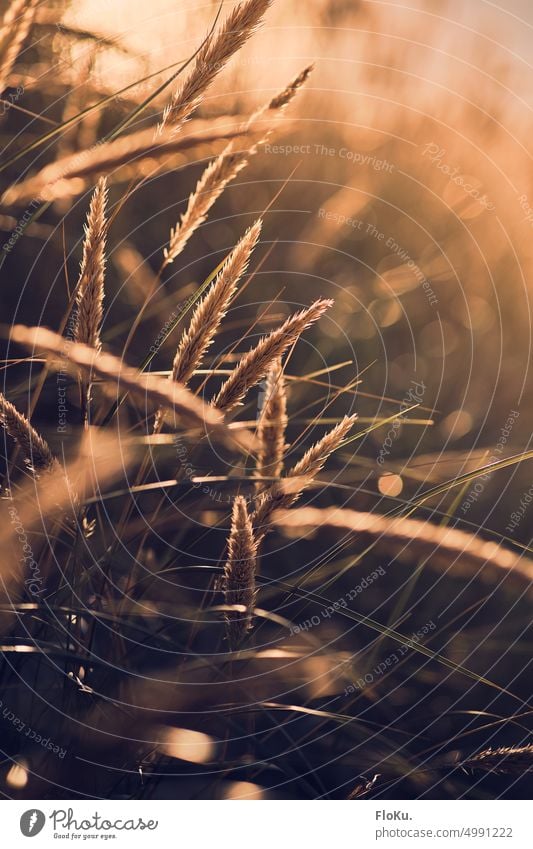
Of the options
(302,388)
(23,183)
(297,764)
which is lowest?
(297,764)

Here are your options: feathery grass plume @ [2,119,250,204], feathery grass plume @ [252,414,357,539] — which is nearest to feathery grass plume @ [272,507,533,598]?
feathery grass plume @ [252,414,357,539]

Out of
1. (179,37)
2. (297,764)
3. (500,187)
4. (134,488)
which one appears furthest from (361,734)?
(179,37)

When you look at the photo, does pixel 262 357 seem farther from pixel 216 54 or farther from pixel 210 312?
pixel 216 54

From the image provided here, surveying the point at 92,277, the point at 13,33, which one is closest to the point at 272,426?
the point at 92,277

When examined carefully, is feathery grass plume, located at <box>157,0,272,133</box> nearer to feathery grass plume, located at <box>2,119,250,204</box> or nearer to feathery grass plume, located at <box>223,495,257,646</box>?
feathery grass plume, located at <box>2,119,250,204</box>

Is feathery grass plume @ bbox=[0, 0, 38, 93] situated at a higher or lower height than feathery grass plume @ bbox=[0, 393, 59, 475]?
higher
